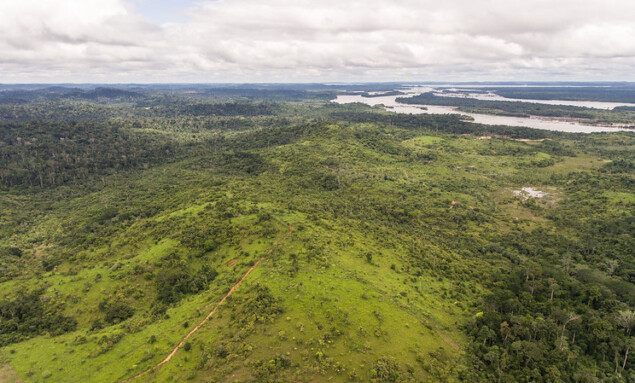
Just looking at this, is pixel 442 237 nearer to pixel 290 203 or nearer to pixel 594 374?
pixel 290 203

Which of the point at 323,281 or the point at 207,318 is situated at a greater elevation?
the point at 323,281

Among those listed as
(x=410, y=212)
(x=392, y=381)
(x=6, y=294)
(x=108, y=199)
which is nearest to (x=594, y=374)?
(x=392, y=381)

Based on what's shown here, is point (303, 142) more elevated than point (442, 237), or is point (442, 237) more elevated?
point (303, 142)

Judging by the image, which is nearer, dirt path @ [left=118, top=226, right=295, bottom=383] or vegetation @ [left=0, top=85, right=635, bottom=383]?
dirt path @ [left=118, top=226, right=295, bottom=383]

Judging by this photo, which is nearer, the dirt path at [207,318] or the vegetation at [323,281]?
the dirt path at [207,318]

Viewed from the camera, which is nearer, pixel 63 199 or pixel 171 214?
pixel 171 214

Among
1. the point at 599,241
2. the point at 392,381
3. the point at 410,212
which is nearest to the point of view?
the point at 392,381

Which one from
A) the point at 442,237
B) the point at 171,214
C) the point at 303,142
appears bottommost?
the point at 442,237

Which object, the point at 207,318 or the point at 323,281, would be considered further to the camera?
the point at 323,281
